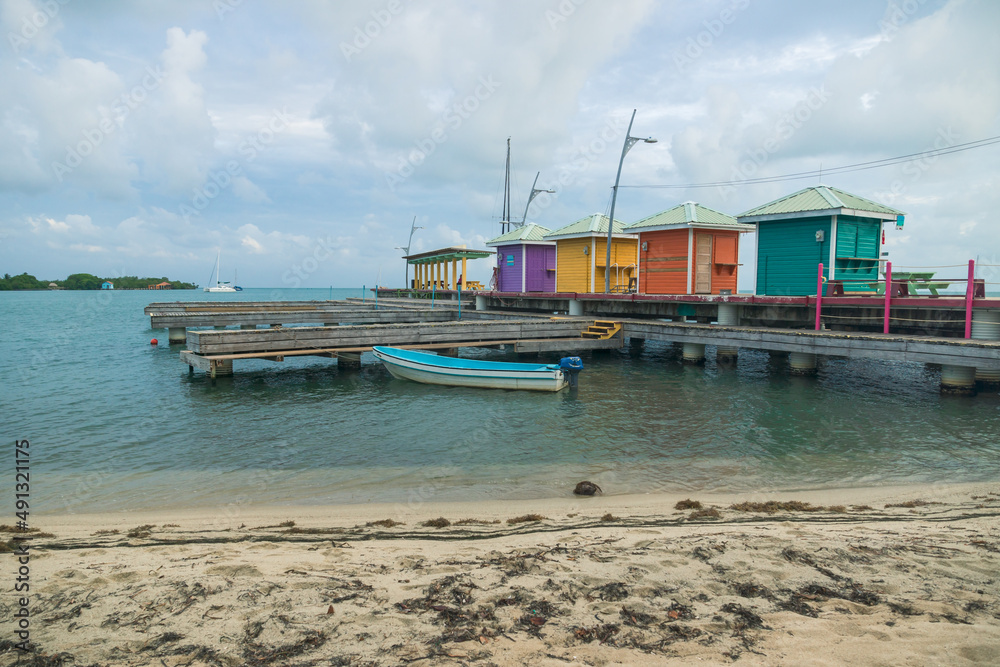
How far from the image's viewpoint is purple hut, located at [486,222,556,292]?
35.1 metres

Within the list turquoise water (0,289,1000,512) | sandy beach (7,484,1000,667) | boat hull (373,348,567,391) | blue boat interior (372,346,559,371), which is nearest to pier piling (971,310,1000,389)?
turquoise water (0,289,1000,512)

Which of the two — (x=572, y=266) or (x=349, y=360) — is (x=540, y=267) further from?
(x=349, y=360)

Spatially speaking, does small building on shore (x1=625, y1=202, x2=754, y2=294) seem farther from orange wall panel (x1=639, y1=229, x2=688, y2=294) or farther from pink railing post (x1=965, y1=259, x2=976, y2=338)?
pink railing post (x1=965, y1=259, x2=976, y2=338)

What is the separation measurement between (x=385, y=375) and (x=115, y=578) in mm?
15627

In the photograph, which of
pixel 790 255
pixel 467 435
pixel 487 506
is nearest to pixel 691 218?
pixel 790 255

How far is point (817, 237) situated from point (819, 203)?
1344mm

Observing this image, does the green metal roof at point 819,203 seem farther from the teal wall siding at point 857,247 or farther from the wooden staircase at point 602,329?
the wooden staircase at point 602,329

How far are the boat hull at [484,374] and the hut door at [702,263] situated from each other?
10.7 meters

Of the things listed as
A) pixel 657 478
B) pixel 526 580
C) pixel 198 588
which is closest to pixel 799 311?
pixel 657 478

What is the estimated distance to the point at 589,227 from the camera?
1177 inches

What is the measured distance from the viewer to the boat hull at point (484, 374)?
17.2 metres

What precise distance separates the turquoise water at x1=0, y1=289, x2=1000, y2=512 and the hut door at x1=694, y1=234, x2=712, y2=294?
16.3 ft

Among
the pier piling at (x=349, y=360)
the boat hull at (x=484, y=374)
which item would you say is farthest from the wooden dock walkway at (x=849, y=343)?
the pier piling at (x=349, y=360)

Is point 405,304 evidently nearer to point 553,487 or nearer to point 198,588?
point 553,487
